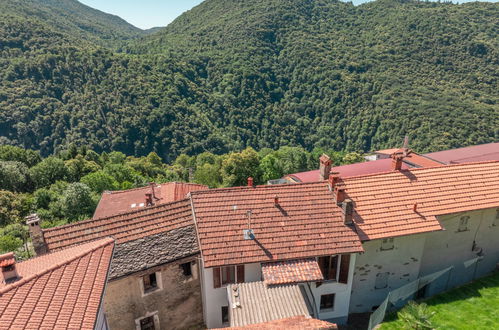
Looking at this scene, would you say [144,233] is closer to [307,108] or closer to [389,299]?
[389,299]

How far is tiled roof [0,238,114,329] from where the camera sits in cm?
878

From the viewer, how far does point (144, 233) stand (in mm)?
18391

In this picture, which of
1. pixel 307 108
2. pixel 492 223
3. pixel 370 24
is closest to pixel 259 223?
pixel 492 223

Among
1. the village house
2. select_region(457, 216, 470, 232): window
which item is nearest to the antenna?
the village house

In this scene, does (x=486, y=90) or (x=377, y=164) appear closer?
(x=377, y=164)

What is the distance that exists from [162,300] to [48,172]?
174 ft

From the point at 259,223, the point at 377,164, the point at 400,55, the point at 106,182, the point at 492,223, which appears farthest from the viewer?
the point at 400,55

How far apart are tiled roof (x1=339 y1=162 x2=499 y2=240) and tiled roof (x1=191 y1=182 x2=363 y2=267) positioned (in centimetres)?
156

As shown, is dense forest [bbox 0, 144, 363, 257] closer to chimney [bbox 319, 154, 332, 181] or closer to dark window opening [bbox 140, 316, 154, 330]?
dark window opening [bbox 140, 316, 154, 330]

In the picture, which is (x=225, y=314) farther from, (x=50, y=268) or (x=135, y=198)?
(x=135, y=198)

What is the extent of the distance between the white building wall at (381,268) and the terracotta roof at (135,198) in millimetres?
20080

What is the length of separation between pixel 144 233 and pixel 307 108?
130 meters

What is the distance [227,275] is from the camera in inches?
689

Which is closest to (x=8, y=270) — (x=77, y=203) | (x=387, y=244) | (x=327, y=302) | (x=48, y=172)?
(x=327, y=302)
